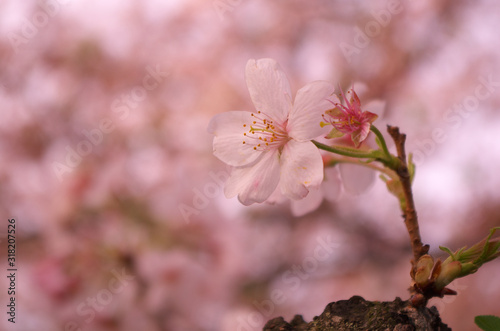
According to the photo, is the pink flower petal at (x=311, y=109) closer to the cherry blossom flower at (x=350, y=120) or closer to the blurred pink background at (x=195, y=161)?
the cherry blossom flower at (x=350, y=120)

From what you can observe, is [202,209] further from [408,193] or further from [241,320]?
[408,193]

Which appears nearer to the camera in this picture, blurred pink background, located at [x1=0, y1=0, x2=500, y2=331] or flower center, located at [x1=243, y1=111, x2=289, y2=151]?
flower center, located at [x1=243, y1=111, x2=289, y2=151]

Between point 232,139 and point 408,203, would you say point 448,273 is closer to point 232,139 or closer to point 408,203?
point 408,203

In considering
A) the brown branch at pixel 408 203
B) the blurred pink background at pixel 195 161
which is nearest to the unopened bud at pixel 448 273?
the brown branch at pixel 408 203

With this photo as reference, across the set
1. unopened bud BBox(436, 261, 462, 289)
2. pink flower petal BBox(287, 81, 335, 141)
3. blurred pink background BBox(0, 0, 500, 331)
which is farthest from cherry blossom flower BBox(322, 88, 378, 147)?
blurred pink background BBox(0, 0, 500, 331)

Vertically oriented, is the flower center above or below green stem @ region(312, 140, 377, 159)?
above

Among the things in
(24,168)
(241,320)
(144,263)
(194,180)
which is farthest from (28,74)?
(241,320)

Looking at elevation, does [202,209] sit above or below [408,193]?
above

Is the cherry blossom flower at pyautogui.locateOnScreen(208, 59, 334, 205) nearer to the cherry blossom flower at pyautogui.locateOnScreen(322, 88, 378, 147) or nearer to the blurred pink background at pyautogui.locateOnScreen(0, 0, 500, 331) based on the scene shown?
the cherry blossom flower at pyautogui.locateOnScreen(322, 88, 378, 147)
